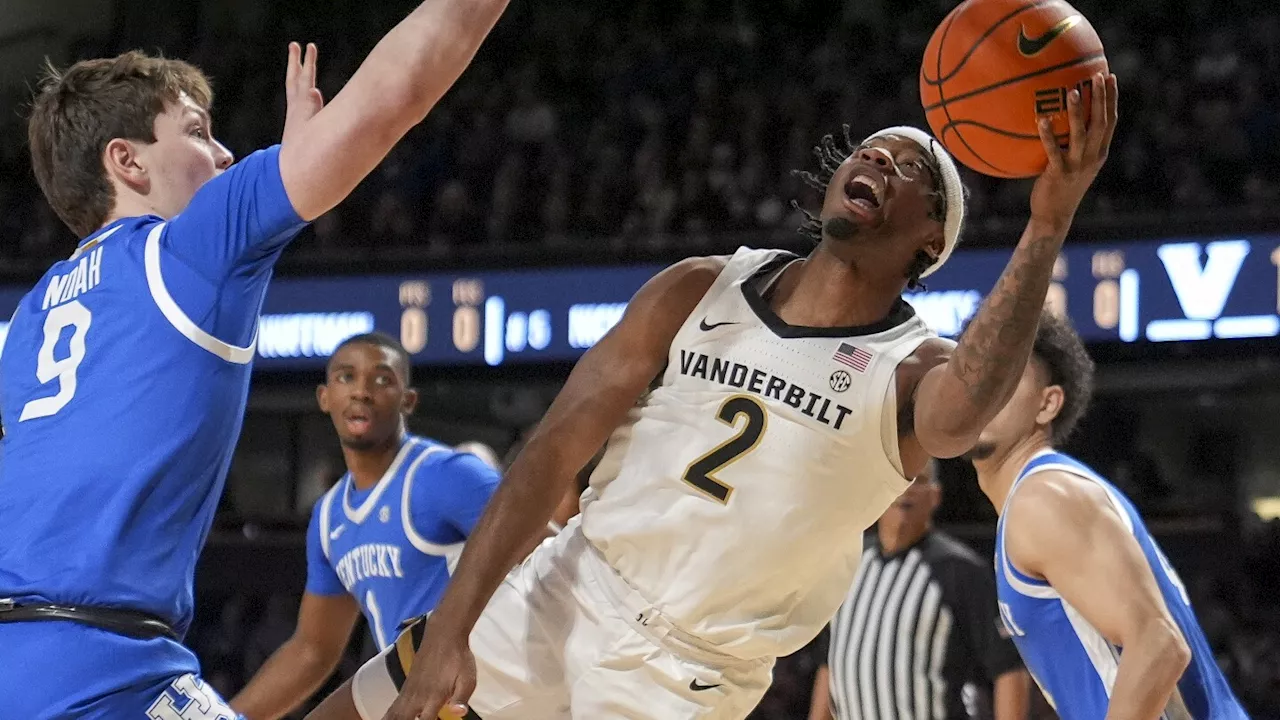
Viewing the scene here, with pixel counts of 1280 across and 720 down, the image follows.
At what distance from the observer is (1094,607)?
354 centimetres

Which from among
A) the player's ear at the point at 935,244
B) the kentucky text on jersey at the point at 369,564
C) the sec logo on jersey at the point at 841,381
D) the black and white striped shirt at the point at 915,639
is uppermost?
the player's ear at the point at 935,244

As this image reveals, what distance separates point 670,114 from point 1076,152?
10.3 metres

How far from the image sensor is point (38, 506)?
240 centimetres

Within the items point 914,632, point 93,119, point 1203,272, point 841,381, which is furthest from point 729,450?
point 1203,272

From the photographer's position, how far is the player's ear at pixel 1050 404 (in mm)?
4062

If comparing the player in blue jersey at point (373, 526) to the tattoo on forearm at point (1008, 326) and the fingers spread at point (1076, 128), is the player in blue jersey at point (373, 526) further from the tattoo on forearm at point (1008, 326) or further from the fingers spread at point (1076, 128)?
the fingers spread at point (1076, 128)

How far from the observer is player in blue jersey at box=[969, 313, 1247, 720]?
3395 millimetres

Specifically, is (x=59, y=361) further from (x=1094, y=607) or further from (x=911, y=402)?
(x=1094, y=607)

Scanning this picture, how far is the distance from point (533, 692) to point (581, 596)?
21 centimetres

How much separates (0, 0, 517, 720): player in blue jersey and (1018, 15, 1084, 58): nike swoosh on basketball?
972mm

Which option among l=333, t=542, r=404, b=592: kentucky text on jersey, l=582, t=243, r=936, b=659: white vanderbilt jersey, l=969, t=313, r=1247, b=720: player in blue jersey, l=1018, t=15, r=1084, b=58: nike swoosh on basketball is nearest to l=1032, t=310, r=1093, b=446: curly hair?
l=969, t=313, r=1247, b=720: player in blue jersey

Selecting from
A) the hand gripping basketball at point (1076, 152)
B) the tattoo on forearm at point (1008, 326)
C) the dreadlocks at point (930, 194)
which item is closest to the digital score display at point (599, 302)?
the dreadlocks at point (930, 194)

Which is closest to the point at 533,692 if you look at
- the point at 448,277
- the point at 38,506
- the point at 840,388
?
the point at 840,388

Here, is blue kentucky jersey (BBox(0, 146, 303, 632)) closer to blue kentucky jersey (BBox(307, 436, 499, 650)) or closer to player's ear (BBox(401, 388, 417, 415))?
blue kentucky jersey (BBox(307, 436, 499, 650))
